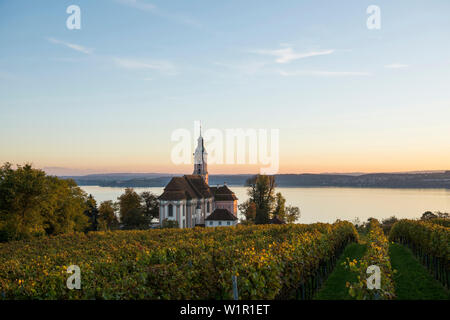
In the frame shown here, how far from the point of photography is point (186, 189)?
5644 centimetres

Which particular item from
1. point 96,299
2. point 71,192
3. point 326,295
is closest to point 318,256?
point 326,295

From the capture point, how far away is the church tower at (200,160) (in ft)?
233

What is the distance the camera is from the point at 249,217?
6344 centimetres

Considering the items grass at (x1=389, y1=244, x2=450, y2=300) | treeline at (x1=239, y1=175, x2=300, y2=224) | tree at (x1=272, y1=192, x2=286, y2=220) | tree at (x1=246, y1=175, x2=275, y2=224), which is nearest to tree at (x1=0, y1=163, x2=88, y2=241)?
grass at (x1=389, y1=244, x2=450, y2=300)

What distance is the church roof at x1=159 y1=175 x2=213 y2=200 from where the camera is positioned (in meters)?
52.8

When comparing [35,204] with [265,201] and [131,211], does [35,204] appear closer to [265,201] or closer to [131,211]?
[131,211]

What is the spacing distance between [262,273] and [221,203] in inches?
2231

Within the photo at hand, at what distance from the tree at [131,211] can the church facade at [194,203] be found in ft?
12.4

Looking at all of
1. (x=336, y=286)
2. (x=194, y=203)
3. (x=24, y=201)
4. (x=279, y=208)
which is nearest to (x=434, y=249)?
(x=336, y=286)

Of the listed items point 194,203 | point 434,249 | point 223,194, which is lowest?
point 194,203

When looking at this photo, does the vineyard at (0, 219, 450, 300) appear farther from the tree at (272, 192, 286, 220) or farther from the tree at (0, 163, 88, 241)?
the tree at (272, 192, 286, 220)

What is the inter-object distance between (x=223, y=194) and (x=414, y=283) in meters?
53.7
